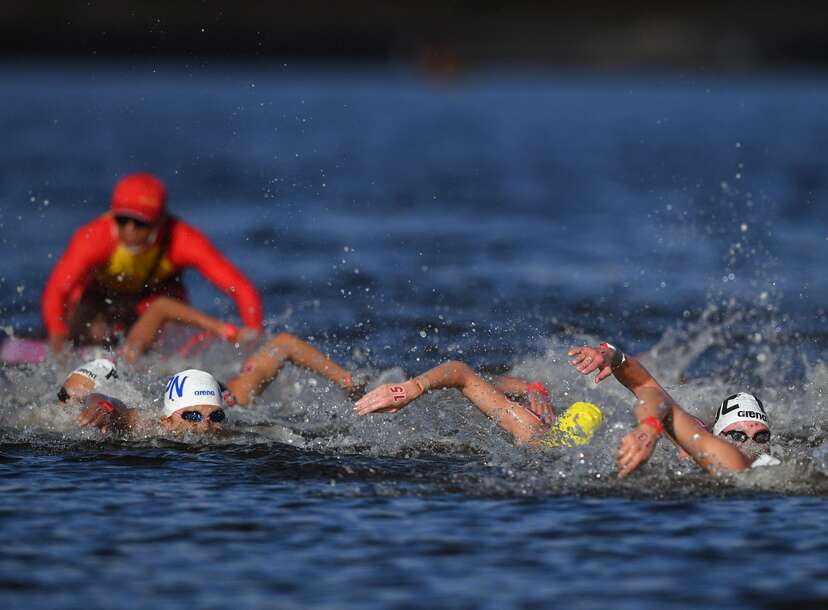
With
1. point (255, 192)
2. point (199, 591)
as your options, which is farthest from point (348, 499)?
point (255, 192)

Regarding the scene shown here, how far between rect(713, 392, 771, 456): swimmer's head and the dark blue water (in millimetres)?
322

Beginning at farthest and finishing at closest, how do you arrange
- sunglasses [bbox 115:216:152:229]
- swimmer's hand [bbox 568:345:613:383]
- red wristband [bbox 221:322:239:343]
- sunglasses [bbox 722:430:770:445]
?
sunglasses [bbox 115:216:152:229] < red wristband [bbox 221:322:239:343] < sunglasses [bbox 722:430:770:445] < swimmer's hand [bbox 568:345:613:383]

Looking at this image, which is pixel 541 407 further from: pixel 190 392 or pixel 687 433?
pixel 190 392

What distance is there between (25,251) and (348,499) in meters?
16.5

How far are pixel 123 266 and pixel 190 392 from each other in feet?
9.85

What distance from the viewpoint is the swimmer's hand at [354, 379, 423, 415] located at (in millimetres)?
11508

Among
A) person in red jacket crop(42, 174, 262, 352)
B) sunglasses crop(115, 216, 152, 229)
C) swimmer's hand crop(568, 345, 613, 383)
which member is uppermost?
sunglasses crop(115, 216, 152, 229)

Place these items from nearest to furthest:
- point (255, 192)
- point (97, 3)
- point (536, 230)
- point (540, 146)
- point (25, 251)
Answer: point (25, 251), point (536, 230), point (255, 192), point (540, 146), point (97, 3)

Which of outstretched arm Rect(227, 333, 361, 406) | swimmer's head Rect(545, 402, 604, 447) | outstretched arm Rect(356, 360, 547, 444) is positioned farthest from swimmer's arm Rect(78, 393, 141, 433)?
swimmer's head Rect(545, 402, 604, 447)

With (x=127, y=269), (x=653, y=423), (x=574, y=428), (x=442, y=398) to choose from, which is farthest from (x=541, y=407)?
(x=127, y=269)

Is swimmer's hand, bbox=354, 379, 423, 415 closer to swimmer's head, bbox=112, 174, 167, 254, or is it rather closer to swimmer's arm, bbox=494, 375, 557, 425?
swimmer's arm, bbox=494, 375, 557, 425

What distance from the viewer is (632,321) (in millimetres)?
20375

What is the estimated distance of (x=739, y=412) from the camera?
12.5 meters

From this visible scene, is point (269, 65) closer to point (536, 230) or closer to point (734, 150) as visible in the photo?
point (734, 150)
